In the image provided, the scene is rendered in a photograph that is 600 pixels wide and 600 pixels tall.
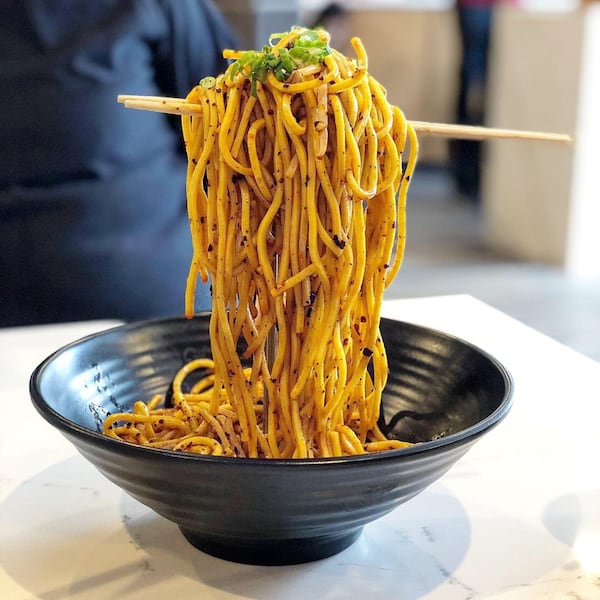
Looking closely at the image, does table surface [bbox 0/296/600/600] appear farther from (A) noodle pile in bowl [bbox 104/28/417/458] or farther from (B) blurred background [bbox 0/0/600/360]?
(B) blurred background [bbox 0/0/600/360]

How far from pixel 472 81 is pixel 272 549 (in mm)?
4580

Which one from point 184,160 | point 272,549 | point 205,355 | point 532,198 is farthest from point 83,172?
point 532,198

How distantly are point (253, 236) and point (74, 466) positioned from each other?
0.30 meters

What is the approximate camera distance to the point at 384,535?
72 cm

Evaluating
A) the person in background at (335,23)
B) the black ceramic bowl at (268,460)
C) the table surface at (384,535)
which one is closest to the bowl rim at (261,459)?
the black ceramic bowl at (268,460)

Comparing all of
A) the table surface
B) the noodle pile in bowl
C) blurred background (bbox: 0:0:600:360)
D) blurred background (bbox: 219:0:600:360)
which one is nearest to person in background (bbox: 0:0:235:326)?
blurred background (bbox: 0:0:600:360)

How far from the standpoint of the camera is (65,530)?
0.73 meters

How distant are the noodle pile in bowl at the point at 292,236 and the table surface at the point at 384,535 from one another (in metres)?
0.08

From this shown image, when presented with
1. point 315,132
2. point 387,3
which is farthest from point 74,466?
point 387,3

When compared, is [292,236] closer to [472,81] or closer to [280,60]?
[280,60]

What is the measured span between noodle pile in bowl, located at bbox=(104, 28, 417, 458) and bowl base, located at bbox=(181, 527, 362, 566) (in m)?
0.08

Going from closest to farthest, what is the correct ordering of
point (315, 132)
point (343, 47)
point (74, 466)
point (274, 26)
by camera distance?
point (315, 132) → point (74, 466) → point (274, 26) → point (343, 47)

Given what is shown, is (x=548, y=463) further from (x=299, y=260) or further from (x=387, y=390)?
(x=299, y=260)

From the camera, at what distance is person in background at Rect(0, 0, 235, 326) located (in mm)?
1553
